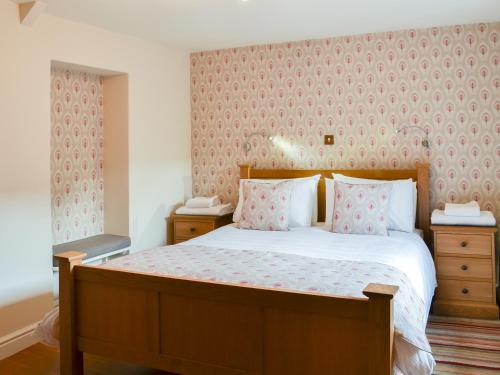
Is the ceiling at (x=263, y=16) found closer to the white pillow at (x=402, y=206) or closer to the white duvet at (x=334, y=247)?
the white pillow at (x=402, y=206)

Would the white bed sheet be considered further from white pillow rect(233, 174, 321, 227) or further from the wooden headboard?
the wooden headboard

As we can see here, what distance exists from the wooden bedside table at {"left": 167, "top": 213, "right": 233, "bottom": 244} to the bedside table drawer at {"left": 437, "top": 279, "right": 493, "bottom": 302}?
6.24 ft

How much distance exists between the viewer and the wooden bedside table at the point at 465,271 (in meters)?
3.52

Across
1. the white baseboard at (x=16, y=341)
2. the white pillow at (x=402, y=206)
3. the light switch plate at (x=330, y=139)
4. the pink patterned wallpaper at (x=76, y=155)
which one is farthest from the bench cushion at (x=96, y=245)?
the white pillow at (x=402, y=206)

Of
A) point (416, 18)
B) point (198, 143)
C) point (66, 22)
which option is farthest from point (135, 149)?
point (416, 18)

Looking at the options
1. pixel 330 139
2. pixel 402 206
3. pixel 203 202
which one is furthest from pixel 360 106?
pixel 203 202

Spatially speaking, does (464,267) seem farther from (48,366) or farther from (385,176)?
(48,366)

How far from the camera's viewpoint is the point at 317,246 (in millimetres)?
3180

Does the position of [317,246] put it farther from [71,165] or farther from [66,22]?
[66,22]

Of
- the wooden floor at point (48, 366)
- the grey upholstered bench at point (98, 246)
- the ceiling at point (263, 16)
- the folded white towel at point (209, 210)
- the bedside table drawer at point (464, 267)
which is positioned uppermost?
the ceiling at point (263, 16)

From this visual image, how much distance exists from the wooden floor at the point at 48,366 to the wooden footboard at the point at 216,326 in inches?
13.0

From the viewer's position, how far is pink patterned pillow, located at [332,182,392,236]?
11.6 ft

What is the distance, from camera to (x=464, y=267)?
11.7 feet

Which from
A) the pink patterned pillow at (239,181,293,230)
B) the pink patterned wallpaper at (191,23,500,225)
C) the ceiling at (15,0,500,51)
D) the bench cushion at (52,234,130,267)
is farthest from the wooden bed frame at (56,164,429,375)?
the pink patterned wallpaper at (191,23,500,225)
